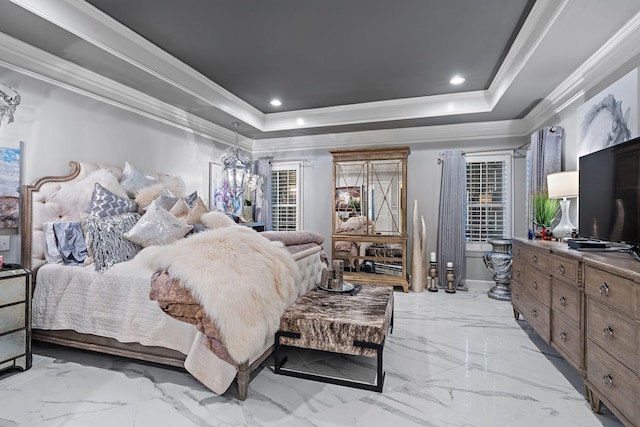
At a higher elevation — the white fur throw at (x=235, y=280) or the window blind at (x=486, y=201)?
the window blind at (x=486, y=201)

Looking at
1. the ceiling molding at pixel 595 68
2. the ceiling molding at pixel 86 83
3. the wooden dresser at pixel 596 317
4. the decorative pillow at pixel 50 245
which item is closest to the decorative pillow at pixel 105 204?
the decorative pillow at pixel 50 245

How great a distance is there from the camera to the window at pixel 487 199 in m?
4.95

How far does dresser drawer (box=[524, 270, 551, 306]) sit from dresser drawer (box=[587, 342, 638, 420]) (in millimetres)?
675

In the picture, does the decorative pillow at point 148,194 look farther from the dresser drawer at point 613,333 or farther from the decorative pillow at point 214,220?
the dresser drawer at point 613,333

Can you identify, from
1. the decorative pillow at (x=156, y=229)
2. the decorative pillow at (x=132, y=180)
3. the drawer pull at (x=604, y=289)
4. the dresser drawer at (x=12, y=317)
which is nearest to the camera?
the drawer pull at (x=604, y=289)

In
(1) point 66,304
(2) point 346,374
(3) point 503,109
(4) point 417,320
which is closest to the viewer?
(2) point 346,374

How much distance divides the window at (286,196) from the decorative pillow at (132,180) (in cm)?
260

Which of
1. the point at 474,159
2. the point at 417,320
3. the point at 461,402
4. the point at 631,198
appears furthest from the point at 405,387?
the point at 474,159

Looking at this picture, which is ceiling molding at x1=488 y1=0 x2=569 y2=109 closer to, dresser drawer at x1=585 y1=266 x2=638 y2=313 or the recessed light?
the recessed light

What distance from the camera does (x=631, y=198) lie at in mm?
1908

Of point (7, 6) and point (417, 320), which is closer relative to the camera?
point (7, 6)

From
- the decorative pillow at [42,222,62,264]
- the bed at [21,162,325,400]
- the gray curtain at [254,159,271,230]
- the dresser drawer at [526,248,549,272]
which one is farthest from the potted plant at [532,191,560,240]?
the decorative pillow at [42,222,62,264]

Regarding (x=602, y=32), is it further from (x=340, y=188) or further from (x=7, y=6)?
(x=7, y=6)

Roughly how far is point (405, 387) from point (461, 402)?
326mm
